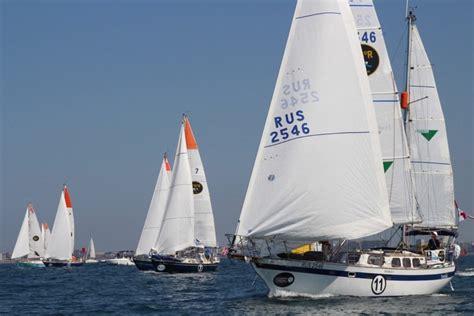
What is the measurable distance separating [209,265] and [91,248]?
388 feet

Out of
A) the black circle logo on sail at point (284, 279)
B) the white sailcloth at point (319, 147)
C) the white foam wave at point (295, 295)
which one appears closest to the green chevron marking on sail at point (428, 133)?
the white sailcloth at point (319, 147)

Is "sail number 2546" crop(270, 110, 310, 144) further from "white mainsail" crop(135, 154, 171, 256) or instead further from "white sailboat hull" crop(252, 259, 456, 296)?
"white mainsail" crop(135, 154, 171, 256)

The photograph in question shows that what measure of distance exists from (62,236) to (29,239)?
1761cm

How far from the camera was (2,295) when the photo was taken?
44531mm

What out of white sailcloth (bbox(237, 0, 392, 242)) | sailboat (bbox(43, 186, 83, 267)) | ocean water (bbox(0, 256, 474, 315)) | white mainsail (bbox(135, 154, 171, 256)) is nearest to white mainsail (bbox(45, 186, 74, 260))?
sailboat (bbox(43, 186, 83, 267))

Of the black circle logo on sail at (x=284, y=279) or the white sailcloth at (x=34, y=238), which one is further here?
the white sailcloth at (x=34, y=238)

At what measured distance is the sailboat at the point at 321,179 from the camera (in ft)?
108

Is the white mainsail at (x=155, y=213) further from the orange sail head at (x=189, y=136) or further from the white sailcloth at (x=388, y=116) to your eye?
the white sailcloth at (x=388, y=116)

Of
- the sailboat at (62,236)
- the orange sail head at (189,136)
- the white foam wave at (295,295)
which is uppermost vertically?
the orange sail head at (189,136)

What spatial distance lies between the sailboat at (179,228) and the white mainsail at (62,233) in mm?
37280

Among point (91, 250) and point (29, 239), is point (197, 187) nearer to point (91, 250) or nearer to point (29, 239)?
→ point (29, 239)

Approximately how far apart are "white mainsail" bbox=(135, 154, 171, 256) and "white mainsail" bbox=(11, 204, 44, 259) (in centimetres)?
4505

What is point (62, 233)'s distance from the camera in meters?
101

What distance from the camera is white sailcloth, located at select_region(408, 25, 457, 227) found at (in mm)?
45938
